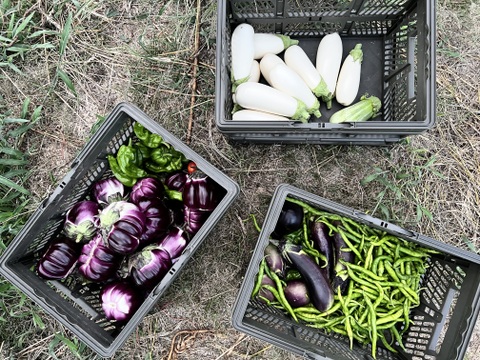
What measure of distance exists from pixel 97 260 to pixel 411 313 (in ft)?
3.46

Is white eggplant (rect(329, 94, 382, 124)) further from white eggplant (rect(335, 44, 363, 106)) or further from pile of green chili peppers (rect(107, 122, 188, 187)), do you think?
pile of green chili peppers (rect(107, 122, 188, 187))

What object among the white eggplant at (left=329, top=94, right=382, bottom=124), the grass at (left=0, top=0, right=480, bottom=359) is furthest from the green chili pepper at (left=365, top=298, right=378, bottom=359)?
the white eggplant at (left=329, top=94, right=382, bottom=124)

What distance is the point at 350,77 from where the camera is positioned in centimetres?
152

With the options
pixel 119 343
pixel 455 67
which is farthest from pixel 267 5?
pixel 119 343

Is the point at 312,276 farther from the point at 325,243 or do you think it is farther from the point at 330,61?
the point at 330,61

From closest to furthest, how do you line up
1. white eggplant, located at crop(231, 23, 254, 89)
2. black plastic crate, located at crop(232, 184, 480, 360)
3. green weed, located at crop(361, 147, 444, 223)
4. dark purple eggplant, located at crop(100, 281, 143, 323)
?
black plastic crate, located at crop(232, 184, 480, 360) < dark purple eggplant, located at crop(100, 281, 143, 323) < white eggplant, located at crop(231, 23, 254, 89) < green weed, located at crop(361, 147, 444, 223)

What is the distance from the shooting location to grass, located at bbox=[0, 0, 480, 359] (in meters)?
1.65

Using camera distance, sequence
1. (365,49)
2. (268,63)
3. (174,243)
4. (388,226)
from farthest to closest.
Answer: (365,49), (268,63), (174,243), (388,226)

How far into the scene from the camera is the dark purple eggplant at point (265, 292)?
1.43 metres

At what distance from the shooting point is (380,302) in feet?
4.67

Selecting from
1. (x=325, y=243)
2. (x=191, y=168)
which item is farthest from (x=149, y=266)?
(x=325, y=243)

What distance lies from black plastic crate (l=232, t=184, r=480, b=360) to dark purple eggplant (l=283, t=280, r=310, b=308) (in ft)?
0.24

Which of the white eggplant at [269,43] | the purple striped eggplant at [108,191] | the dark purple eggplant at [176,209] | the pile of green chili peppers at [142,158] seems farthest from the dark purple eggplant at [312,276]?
the white eggplant at [269,43]

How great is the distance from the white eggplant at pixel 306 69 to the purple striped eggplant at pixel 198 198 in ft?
1.61
